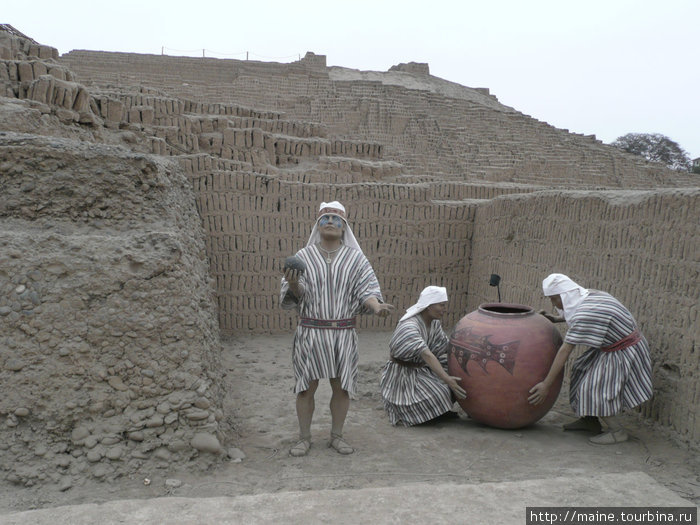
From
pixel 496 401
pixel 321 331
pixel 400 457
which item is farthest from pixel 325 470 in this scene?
pixel 496 401

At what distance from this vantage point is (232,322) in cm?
641

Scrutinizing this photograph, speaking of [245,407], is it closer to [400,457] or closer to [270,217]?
[400,457]

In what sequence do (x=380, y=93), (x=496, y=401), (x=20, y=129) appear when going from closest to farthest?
(x=496, y=401) < (x=20, y=129) < (x=380, y=93)

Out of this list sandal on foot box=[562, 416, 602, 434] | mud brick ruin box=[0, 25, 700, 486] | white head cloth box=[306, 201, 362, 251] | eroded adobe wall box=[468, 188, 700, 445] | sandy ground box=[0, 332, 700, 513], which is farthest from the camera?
sandal on foot box=[562, 416, 602, 434]

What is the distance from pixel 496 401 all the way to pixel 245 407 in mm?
1812

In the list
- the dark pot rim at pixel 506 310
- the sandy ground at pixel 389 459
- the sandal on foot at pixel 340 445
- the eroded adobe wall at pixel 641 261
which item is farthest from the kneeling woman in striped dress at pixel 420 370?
the eroded adobe wall at pixel 641 261

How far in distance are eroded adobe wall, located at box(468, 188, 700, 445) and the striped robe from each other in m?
1.75

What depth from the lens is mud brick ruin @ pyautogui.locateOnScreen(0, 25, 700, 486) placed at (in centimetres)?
320

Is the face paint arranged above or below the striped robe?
above

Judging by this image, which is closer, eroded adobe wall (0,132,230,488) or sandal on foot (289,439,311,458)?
eroded adobe wall (0,132,230,488)

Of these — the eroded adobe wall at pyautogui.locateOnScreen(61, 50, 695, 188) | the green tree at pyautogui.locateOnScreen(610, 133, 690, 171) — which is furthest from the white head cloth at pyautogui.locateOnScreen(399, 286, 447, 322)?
the green tree at pyautogui.locateOnScreen(610, 133, 690, 171)

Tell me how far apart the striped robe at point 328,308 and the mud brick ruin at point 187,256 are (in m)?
0.61

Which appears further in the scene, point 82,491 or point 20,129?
point 20,129

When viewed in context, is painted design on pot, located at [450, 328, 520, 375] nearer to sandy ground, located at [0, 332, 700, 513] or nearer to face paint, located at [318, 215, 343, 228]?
sandy ground, located at [0, 332, 700, 513]
